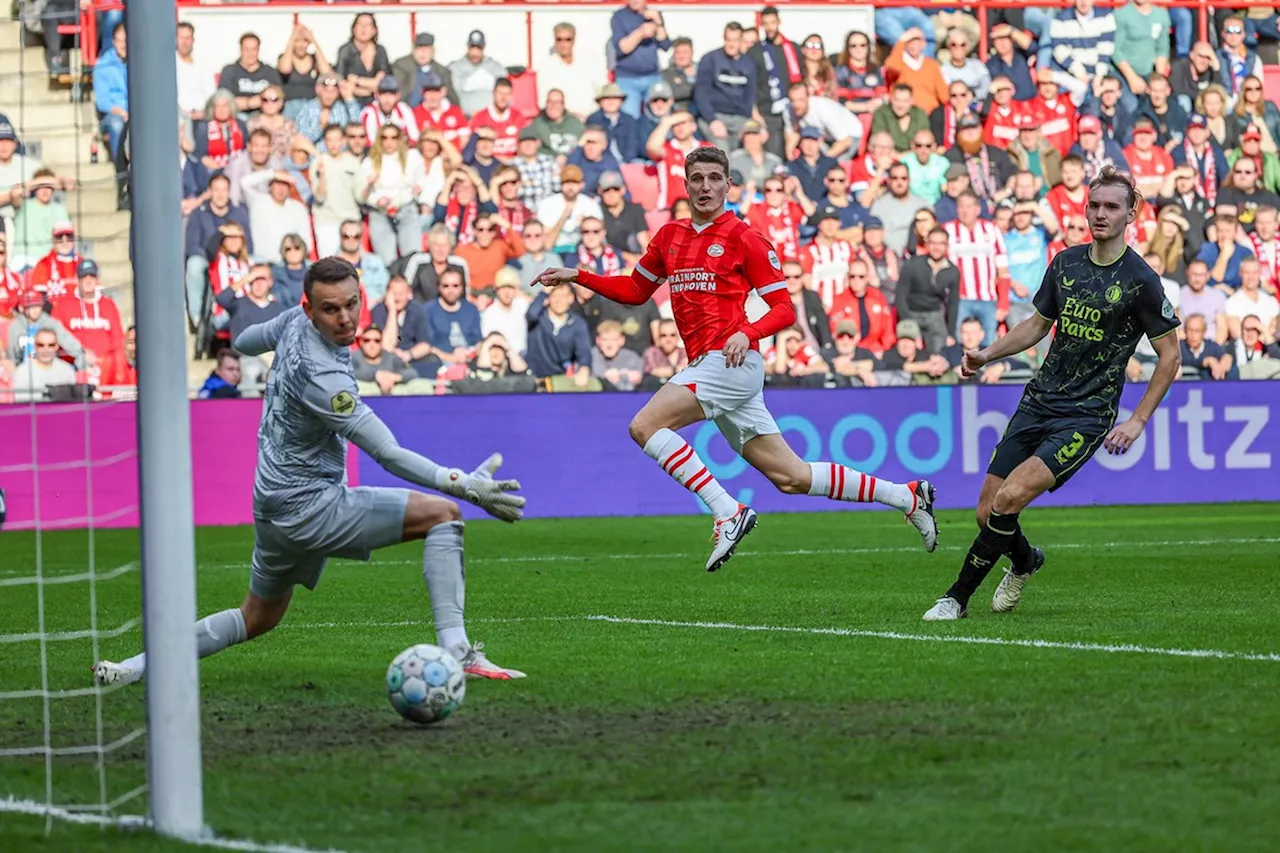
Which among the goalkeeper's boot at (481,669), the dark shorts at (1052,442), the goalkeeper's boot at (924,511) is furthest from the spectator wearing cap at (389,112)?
the goalkeeper's boot at (481,669)

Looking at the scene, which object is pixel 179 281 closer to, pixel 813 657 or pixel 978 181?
pixel 813 657

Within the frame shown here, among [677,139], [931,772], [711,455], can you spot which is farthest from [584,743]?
[677,139]

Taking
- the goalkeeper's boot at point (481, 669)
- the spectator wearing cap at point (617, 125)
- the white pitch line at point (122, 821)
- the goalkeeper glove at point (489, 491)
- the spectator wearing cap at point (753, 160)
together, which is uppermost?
the spectator wearing cap at point (617, 125)

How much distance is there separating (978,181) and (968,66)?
4.95 feet

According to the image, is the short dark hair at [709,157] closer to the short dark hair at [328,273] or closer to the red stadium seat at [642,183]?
the short dark hair at [328,273]

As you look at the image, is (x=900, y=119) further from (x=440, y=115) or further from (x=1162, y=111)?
(x=440, y=115)

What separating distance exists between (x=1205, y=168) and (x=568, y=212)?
7352 millimetres

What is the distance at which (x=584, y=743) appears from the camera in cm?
596

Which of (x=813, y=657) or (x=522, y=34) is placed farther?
(x=522, y=34)

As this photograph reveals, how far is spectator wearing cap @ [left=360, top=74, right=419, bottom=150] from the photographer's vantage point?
20.3 metres

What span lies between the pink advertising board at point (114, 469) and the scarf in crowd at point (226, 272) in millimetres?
1486

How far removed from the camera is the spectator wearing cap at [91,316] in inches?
346

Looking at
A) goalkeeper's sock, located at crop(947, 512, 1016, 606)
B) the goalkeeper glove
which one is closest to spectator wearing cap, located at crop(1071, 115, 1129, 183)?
goalkeeper's sock, located at crop(947, 512, 1016, 606)

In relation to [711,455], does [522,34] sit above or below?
above
